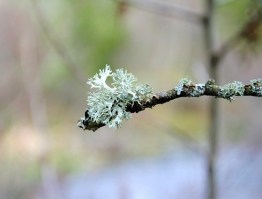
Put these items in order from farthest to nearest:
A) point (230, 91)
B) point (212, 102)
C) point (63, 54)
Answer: point (63, 54)
point (212, 102)
point (230, 91)

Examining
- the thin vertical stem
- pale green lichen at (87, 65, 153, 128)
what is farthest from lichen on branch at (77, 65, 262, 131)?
the thin vertical stem

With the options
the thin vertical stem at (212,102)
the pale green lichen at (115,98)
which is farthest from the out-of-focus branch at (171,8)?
the pale green lichen at (115,98)

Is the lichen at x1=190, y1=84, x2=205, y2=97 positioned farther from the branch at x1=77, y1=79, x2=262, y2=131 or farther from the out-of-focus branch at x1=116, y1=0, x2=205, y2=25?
the out-of-focus branch at x1=116, y1=0, x2=205, y2=25

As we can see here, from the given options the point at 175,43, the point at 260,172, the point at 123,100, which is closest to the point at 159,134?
the point at 175,43

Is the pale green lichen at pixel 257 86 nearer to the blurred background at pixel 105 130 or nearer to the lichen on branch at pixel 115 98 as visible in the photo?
the lichen on branch at pixel 115 98

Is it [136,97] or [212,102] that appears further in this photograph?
[212,102]

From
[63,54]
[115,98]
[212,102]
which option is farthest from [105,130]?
[115,98]

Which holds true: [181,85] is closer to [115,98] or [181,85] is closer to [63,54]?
[115,98]
